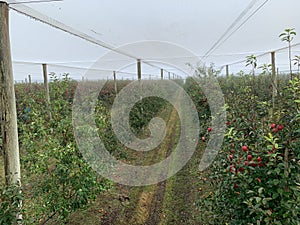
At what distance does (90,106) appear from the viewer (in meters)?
2.88

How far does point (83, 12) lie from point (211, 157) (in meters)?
2.19

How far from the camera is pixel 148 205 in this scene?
3.42 metres

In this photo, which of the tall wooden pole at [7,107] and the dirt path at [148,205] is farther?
the dirt path at [148,205]

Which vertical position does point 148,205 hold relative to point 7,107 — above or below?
below

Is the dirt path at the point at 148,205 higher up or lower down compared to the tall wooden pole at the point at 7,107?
lower down

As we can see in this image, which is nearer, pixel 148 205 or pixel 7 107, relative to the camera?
pixel 7 107

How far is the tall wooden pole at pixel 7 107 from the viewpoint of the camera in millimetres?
2008

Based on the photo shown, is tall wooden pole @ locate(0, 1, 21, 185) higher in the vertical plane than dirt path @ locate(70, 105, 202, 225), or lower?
higher

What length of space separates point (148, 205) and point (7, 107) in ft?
7.01

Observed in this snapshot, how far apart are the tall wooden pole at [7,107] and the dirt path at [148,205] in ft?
4.07

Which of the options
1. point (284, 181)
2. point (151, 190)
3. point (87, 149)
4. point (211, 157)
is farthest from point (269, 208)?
point (151, 190)

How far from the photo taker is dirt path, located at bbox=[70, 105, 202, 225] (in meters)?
3.08

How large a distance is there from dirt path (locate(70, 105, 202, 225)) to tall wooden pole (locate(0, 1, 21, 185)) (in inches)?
48.9

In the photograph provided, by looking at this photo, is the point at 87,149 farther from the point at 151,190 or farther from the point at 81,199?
the point at 151,190
